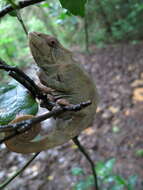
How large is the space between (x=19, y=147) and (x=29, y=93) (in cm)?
15

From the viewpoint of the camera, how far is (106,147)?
109 inches

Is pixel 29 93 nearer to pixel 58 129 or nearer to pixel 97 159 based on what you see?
pixel 58 129

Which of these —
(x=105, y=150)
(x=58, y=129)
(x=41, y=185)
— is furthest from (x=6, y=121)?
(x=105, y=150)

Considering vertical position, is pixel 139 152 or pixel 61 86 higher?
pixel 61 86

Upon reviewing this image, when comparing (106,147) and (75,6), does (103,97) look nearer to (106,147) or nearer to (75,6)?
(106,147)

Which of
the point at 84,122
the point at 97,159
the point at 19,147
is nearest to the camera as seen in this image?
the point at 19,147

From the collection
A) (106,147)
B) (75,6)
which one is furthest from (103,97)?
(75,6)

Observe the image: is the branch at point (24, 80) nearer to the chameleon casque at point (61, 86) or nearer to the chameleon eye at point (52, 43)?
the chameleon casque at point (61, 86)

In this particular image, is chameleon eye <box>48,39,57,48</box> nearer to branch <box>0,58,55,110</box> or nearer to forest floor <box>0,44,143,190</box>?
branch <box>0,58,55,110</box>

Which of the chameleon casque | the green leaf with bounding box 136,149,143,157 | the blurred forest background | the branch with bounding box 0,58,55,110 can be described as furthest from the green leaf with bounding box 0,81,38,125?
the green leaf with bounding box 136,149,143,157

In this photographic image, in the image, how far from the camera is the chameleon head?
80cm

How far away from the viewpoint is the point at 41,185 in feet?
8.16

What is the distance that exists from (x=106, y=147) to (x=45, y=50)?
210 cm

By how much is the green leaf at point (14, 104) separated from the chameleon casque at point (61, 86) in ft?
0.43
